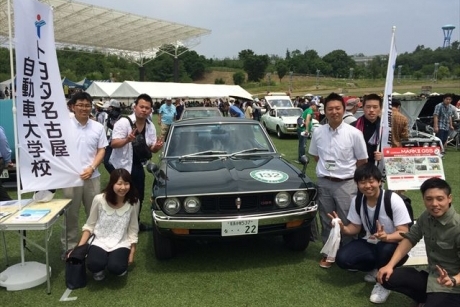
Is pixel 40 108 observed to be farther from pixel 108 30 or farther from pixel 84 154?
pixel 108 30

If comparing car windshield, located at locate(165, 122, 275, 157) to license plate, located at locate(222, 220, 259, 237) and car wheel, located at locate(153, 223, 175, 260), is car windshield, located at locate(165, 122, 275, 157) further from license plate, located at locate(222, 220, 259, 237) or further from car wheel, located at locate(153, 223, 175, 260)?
license plate, located at locate(222, 220, 259, 237)

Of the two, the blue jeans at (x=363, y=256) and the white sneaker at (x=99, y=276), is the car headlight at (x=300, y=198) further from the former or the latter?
the white sneaker at (x=99, y=276)

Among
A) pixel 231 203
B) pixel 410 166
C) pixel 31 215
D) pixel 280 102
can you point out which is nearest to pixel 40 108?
pixel 31 215

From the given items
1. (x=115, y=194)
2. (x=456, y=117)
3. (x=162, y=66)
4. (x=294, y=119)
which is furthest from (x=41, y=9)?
(x=162, y=66)

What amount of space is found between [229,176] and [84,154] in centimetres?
170

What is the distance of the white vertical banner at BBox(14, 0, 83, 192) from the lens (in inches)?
138

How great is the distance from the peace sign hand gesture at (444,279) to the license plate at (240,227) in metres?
1.66

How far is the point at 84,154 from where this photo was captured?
167 inches

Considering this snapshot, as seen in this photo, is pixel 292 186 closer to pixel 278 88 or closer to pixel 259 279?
pixel 259 279

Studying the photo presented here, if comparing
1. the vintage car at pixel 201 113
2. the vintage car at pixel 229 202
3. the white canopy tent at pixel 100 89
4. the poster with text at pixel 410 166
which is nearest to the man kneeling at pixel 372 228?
the vintage car at pixel 229 202

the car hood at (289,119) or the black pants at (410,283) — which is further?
the car hood at (289,119)

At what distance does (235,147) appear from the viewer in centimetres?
501

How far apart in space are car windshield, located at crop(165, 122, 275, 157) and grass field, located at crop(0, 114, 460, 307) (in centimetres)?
121

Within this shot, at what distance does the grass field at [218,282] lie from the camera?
3455 millimetres
